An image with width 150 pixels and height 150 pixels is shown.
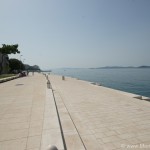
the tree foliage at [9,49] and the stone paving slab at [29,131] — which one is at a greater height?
the tree foliage at [9,49]

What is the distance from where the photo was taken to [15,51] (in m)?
46.1

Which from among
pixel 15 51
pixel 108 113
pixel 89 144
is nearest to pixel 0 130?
pixel 89 144

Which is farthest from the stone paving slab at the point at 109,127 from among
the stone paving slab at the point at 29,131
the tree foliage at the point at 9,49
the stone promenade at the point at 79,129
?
the tree foliage at the point at 9,49

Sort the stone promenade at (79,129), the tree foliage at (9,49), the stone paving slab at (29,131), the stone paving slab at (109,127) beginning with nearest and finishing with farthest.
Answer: the stone paving slab at (29,131) < the stone promenade at (79,129) < the stone paving slab at (109,127) < the tree foliage at (9,49)

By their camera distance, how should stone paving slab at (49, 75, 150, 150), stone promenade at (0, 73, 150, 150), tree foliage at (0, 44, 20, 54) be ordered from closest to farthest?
stone promenade at (0, 73, 150, 150), stone paving slab at (49, 75, 150, 150), tree foliage at (0, 44, 20, 54)

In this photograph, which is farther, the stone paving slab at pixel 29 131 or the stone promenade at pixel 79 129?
the stone promenade at pixel 79 129

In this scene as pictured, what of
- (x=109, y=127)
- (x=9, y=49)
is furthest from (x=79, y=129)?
(x=9, y=49)

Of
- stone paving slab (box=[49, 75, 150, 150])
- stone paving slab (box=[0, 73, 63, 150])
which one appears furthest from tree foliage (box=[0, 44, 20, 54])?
stone paving slab (box=[49, 75, 150, 150])

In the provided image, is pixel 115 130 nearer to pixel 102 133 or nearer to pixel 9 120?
pixel 102 133

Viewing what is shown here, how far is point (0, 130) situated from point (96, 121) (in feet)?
11.4

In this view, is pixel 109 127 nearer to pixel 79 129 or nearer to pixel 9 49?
pixel 79 129

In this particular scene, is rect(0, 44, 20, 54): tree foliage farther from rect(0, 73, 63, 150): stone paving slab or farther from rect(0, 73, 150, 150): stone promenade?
rect(0, 73, 63, 150): stone paving slab

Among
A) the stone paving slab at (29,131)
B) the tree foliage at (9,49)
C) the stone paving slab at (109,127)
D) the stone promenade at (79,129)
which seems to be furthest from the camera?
the tree foliage at (9,49)

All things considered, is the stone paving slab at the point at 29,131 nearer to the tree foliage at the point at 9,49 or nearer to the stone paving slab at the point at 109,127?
the stone paving slab at the point at 109,127
